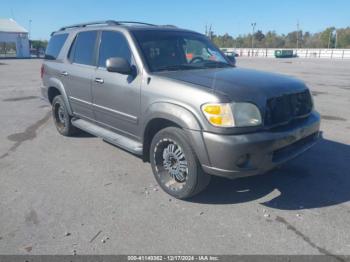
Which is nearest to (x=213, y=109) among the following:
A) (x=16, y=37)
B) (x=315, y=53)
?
(x=16, y=37)

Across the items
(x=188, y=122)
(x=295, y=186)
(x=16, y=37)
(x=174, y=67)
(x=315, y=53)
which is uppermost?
(x=16, y=37)

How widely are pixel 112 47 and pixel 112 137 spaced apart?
1.28 metres

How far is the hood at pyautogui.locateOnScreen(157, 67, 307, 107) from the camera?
3275 mm

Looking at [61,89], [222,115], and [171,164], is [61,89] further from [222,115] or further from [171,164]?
[222,115]

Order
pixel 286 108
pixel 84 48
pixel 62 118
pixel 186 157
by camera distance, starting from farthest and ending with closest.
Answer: pixel 62 118
pixel 84 48
pixel 286 108
pixel 186 157

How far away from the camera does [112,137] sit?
4.58m

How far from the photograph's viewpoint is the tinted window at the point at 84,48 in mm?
4965

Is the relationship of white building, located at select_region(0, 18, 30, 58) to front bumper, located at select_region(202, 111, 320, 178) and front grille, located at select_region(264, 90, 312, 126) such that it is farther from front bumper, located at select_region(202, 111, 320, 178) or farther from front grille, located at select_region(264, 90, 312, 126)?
front bumper, located at select_region(202, 111, 320, 178)

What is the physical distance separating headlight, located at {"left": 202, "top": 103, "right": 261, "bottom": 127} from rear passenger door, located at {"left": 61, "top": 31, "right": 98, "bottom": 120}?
7.78 ft

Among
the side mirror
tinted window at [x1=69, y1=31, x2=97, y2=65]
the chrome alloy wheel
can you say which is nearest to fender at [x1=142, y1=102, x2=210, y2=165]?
the chrome alloy wheel

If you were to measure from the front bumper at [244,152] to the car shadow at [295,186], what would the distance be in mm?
568

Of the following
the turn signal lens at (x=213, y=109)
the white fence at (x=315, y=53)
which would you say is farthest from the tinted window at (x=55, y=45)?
the white fence at (x=315, y=53)

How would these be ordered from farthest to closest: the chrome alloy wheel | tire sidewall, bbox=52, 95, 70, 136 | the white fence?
the white fence
tire sidewall, bbox=52, 95, 70, 136
the chrome alloy wheel

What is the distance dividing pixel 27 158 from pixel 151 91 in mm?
2606
